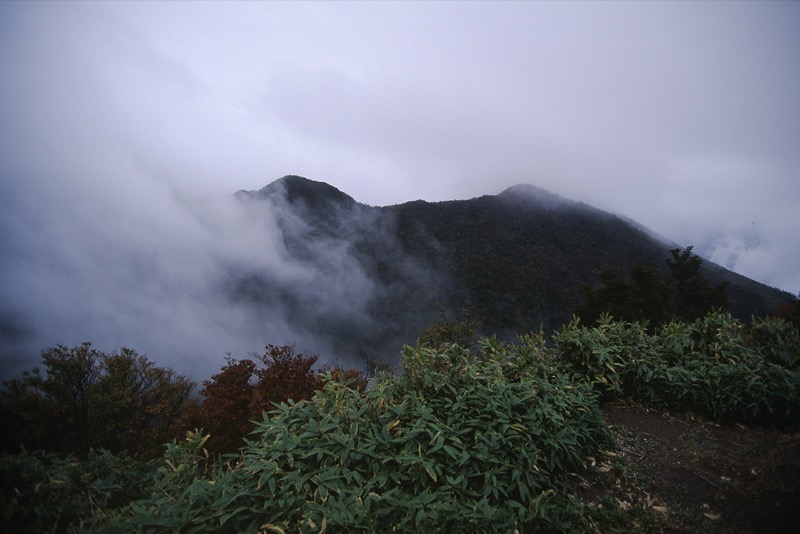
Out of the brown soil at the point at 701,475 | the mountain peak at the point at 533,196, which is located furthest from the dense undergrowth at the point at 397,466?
the mountain peak at the point at 533,196

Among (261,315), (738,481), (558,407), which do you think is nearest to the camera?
(738,481)

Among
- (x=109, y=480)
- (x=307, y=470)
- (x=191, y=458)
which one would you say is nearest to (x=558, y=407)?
(x=307, y=470)

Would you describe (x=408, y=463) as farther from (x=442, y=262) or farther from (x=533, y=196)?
(x=533, y=196)

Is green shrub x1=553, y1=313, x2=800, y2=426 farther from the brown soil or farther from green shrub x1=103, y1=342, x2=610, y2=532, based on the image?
green shrub x1=103, y1=342, x2=610, y2=532

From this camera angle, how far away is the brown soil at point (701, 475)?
8.10ft

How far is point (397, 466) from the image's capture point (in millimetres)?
2518

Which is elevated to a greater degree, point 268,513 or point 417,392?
point 417,392

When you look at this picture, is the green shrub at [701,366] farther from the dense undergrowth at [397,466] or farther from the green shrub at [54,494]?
the green shrub at [54,494]

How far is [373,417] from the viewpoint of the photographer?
9.21 feet

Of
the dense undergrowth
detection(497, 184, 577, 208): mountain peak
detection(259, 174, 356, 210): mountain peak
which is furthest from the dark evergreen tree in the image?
detection(259, 174, 356, 210): mountain peak

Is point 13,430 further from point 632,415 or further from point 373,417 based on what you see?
point 632,415

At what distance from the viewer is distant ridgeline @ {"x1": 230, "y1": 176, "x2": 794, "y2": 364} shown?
45.8 meters

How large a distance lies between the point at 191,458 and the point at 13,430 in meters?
11.8

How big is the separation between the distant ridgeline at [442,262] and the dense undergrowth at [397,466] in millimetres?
36634
